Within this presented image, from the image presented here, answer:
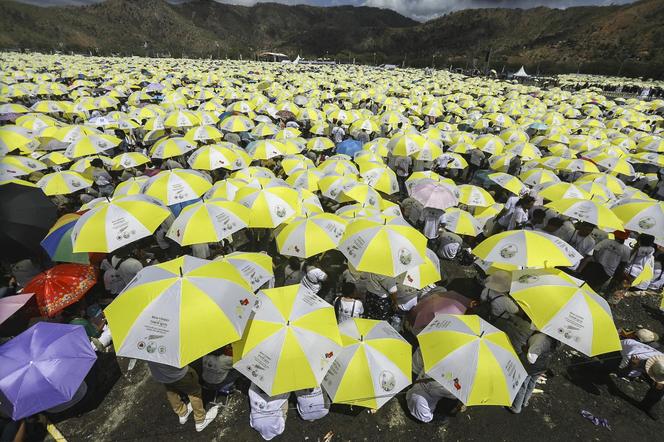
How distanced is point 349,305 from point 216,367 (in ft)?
6.77

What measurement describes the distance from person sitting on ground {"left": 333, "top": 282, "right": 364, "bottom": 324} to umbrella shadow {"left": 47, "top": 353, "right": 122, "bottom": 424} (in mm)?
3797

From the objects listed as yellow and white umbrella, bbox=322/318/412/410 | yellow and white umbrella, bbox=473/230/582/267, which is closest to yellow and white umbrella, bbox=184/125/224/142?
yellow and white umbrella, bbox=322/318/412/410

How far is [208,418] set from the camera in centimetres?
459

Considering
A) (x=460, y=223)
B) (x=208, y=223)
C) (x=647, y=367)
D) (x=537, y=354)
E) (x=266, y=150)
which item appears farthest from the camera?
(x=266, y=150)

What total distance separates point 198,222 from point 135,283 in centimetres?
203

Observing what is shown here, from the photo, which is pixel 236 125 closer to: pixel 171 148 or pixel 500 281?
pixel 171 148

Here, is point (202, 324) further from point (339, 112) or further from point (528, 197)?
point (339, 112)

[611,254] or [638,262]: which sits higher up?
[611,254]

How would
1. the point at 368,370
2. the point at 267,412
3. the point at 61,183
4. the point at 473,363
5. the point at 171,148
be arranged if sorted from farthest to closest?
the point at 171,148
the point at 61,183
the point at 267,412
the point at 368,370
the point at 473,363

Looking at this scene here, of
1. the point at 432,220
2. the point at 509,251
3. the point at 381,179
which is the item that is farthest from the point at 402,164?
the point at 509,251

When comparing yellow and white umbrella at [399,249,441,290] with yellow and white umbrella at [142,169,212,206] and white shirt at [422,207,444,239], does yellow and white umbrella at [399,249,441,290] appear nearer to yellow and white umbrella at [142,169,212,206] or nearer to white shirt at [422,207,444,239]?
white shirt at [422,207,444,239]

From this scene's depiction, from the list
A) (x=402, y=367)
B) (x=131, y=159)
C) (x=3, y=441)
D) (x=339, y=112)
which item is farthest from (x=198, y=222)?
(x=339, y=112)

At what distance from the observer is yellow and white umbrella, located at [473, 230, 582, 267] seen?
4844 mm

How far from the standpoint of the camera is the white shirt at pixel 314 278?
5.35 m
